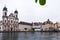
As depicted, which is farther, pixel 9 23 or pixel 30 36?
pixel 30 36

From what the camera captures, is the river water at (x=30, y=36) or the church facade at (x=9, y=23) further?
the river water at (x=30, y=36)

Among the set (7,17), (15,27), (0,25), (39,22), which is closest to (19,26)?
(15,27)

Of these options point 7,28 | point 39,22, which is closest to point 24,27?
point 7,28

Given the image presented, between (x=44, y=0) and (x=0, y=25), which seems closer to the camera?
(x=44, y=0)

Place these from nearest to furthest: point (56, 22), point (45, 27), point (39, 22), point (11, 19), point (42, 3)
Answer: point (42, 3) → point (56, 22) → point (39, 22) → point (45, 27) → point (11, 19)

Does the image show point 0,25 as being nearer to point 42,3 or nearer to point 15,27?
point 15,27

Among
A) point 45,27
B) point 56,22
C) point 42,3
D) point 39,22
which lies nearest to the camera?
point 42,3

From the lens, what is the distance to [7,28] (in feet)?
33.6

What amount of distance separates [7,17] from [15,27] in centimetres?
254

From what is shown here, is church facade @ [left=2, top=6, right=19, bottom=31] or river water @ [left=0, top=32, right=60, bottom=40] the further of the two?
river water @ [left=0, top=32, right=60, bottom=40]

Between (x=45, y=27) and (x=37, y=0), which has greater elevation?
(x=37, y=0)

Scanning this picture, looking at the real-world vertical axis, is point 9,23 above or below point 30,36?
above

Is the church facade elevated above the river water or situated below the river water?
above

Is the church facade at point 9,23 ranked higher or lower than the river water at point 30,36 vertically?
higher
